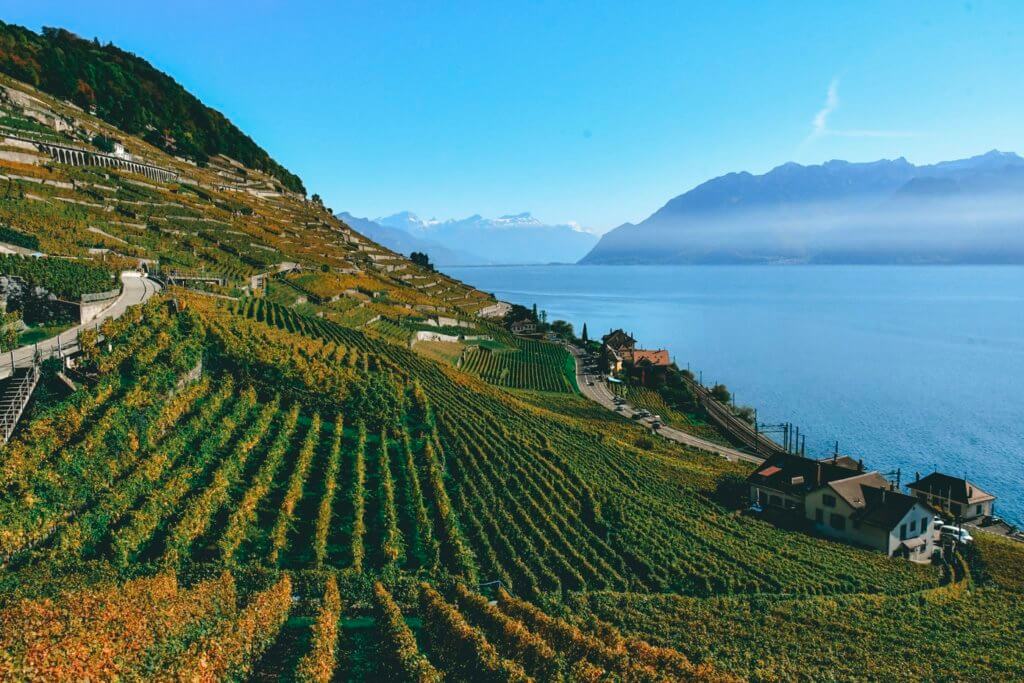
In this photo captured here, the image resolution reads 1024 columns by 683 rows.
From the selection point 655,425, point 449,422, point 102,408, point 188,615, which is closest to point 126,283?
point 102,408

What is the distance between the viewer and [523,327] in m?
118

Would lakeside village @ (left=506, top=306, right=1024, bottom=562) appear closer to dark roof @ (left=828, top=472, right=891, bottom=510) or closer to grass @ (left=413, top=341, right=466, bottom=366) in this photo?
dark roof @ (left=828, top=472, right=891, bottom=510)

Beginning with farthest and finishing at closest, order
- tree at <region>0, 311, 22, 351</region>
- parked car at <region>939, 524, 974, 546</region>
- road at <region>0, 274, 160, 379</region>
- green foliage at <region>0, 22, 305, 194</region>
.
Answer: green foliage at <region>0, 22, 305, 194</region> < parked car at <region>939, 524, 974, 546</region> < tree at <region>0, 311, 22, 351</region> < road at <region>0, 274, 160, 379</region>

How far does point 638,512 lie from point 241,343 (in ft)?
82.6

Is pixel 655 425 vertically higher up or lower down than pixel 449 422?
lower down

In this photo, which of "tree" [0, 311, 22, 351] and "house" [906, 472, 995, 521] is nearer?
"tree" [0, 311, 22, 351]

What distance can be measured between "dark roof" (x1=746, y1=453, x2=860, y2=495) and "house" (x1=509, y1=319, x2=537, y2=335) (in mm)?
72709

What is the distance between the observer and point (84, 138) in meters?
88.9

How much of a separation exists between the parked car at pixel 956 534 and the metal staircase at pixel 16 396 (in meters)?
52.8

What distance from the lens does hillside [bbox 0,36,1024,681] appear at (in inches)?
577

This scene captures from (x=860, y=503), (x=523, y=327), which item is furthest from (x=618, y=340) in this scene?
(x=860, y=503)

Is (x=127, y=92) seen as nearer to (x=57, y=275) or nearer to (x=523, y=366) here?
(x=523, y=366)

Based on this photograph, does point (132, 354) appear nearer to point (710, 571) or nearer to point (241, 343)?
point (241, 343)

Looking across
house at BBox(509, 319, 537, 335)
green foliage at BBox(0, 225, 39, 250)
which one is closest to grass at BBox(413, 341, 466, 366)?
green foliage at BBox(0, 225, 39, 250)
